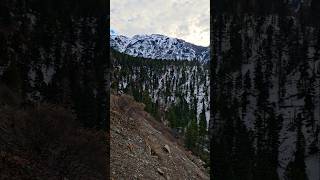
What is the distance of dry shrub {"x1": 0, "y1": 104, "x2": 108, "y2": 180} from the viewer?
35.1 feet

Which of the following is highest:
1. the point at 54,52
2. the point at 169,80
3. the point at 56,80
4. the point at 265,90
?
the point at 54,52

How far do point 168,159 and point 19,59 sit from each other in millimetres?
17660

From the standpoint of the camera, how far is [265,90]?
11.2m

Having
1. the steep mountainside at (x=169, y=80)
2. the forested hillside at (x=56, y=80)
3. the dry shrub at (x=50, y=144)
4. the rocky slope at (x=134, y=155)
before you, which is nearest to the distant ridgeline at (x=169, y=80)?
the steep mountainside at (x=169, y=80)

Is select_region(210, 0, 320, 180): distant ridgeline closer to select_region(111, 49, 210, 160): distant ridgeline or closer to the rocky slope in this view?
the rocky slope

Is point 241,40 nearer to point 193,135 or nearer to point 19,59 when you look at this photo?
point 19,59

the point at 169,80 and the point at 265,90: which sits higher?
the point at 265,90

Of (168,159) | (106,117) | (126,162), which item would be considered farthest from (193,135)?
(106,117)

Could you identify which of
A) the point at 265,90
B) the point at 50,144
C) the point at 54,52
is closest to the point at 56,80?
the point at 54,52

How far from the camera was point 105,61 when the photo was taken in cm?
1163

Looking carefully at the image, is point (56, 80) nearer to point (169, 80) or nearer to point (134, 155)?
point (134, 155)

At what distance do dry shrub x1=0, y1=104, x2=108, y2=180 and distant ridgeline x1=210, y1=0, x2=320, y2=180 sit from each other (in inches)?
111

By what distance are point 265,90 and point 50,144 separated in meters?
4.96

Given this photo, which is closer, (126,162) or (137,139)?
(126,162)
